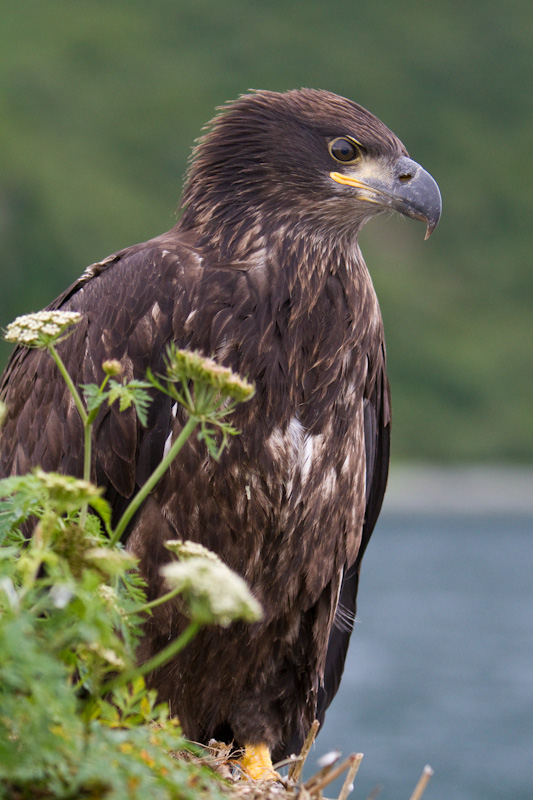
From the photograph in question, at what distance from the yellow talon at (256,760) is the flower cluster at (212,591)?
2.77 metres

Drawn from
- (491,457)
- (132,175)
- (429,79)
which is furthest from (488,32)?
(491,457)

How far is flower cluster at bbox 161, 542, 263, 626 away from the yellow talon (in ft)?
9.10

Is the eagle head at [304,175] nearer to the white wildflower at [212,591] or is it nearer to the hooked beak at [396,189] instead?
the hooked beak at [396,189]

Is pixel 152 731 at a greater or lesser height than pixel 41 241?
lesser

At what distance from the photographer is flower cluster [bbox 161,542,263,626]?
1748 millimetres

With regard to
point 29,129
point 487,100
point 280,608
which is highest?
point 487,100

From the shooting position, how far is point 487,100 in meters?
144

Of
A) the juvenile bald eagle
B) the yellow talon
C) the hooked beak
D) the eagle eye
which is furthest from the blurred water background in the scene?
the eagle eye

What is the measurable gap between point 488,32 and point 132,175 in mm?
58296

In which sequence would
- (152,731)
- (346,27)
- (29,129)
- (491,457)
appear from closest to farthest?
(152,731), (491,457), (29,129), (346,27)

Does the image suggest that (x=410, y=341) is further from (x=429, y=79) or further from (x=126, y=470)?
(x=126, y=470)

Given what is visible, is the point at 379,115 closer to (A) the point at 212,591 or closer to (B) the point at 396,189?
(B) the point at 396,189

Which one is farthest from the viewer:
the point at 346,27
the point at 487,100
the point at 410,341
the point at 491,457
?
the point at 346,27

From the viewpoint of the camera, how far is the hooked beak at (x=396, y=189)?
4422 millimetres
